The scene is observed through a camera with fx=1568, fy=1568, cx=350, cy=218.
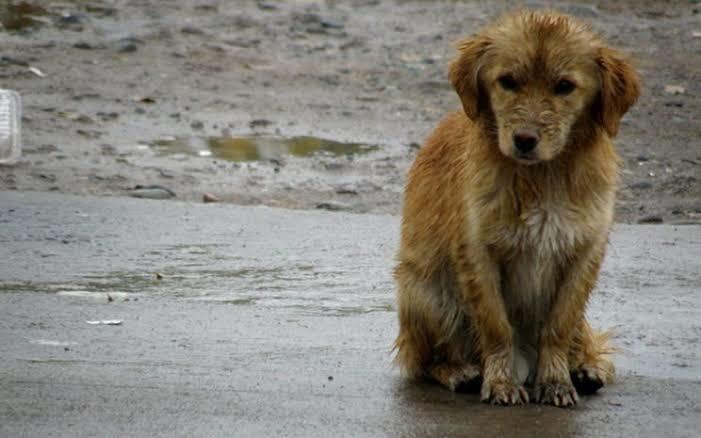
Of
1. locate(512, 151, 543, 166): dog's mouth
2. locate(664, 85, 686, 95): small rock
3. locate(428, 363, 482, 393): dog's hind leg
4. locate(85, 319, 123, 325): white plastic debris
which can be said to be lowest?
locate(664, 85, 686, 95): small rock

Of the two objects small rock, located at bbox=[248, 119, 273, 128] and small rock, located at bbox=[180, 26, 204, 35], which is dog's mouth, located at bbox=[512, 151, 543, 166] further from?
small rock, located at bbox=[180, 26, 204, 35]

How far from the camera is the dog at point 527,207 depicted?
5.62m

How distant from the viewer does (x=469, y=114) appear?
19.2ft

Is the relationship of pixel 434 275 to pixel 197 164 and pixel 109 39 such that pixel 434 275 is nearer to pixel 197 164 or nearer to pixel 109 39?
pixel 197 164

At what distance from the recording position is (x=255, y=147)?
11.7 meters

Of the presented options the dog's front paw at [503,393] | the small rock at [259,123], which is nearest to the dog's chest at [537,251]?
the dog's front paw at [503,393]

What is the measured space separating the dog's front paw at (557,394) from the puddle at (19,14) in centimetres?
1025

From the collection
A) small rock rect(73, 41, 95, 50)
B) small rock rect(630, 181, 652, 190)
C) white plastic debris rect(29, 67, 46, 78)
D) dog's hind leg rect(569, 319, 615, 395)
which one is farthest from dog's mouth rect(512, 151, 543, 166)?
small rock rect(73, 41, 95, 50)

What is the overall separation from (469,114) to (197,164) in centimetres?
542

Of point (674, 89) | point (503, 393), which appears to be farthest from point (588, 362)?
point (674, 89)

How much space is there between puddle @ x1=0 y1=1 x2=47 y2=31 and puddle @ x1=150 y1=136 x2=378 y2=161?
13.4ft

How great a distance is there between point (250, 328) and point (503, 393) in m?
1.48

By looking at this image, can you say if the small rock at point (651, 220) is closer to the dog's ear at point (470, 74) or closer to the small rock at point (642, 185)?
the small rock at point (642, 185)

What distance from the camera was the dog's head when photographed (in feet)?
18.3
